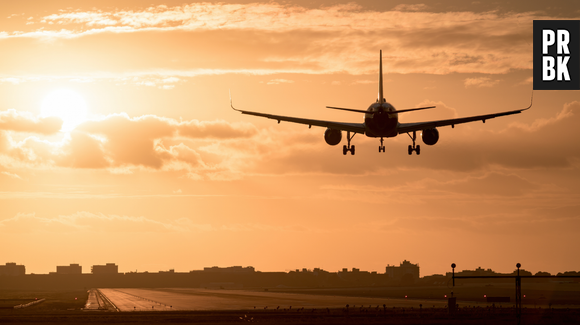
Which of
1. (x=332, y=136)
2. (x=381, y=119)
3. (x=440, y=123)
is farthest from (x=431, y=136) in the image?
(x=332, y=136)

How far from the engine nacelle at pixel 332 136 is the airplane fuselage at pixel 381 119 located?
228 inches

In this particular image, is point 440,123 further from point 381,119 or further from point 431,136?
point 381,119

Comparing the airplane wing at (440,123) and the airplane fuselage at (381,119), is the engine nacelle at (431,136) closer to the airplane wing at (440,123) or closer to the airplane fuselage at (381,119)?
the airplane wing at (440,123)

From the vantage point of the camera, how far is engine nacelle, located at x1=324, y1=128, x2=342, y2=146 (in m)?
78.6

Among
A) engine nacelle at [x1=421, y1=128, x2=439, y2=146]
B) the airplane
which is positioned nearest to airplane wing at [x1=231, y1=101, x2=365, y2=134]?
the airplane

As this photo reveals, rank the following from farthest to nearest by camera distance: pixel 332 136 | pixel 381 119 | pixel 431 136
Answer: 1. pixel 332 136
2. pixel 431 136
3. pixel 381 119

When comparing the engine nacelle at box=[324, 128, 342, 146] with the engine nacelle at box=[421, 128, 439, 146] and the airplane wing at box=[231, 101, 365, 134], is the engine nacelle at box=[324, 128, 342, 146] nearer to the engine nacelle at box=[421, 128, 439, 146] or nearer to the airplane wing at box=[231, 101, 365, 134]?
the airplane wing at box=[231, 101, 365, 134]

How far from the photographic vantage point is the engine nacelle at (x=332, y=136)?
78.6 meters

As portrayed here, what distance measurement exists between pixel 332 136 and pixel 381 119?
27.7ft

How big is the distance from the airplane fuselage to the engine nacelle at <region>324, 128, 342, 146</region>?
228 inches

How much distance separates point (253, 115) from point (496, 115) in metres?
27.9

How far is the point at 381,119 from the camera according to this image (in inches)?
2835

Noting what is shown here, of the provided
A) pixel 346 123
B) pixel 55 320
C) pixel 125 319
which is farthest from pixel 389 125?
pixel 55 320

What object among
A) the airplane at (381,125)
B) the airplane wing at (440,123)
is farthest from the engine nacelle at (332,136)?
the airplane wing at (440,123)
